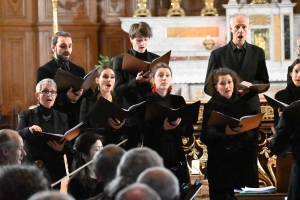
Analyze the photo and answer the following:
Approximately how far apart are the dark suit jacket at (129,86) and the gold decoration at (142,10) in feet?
18.2

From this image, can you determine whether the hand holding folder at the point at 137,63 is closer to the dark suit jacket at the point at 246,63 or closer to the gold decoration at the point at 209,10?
the dark suit jacket at the point at 246,63

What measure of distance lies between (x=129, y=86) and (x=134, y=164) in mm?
2454

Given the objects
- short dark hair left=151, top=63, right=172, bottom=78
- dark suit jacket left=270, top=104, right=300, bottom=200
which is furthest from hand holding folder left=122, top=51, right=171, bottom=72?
dark suit jacket left=270, top=104, right=300, bottom=200

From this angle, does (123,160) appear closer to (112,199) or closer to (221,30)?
(112,199)

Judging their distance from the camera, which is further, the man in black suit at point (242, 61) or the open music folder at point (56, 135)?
the man in black suit at point (242, 61)

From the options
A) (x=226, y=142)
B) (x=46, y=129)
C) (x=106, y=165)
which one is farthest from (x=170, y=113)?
(x=106, y=165)

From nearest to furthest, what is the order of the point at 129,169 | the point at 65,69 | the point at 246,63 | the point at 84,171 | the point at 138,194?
the point at 138,194, the point at 129,169, the point at 84,171, the point at 246,63, the point at 65,69

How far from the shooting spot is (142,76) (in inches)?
205

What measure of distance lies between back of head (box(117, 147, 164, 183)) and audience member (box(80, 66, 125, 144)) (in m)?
2.10

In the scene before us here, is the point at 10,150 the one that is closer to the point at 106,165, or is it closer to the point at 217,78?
the point at 106,165

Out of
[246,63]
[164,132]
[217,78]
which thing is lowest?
[164,132]

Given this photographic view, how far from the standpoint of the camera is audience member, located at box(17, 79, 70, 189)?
196 inches

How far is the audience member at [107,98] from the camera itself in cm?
516

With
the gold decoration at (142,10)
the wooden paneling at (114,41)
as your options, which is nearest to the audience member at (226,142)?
the gold decoration at (142,10)
